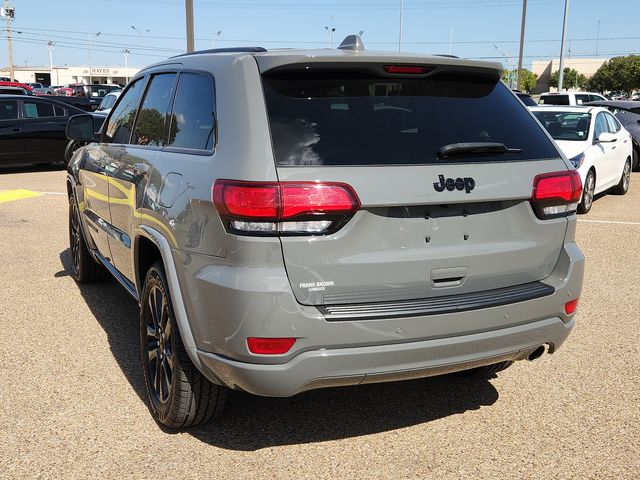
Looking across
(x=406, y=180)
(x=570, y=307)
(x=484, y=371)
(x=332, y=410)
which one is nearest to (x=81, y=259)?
(x=332, y=410)

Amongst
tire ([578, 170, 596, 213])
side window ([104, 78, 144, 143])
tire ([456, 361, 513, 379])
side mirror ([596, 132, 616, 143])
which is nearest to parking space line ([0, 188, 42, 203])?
side window ([104, 78, 144, 143])

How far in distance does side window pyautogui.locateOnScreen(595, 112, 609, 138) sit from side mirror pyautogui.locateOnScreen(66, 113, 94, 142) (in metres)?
8.74

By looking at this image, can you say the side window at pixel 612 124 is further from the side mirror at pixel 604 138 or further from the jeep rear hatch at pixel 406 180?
the jeep rear hatch at pixel 406 180

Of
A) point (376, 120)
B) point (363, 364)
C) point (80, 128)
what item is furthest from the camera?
point (80, 128)

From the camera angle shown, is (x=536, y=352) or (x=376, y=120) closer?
(x=376, y=120)

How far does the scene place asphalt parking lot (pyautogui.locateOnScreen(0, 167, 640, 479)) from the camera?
3215 millimetres

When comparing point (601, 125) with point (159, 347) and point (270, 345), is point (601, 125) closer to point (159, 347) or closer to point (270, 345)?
point (159, 347)

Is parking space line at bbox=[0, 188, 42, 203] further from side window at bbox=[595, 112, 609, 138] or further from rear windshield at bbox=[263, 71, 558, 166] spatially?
rear windshield at bbox=[263, 71, 558, 166]

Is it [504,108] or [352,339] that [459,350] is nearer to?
[352,339]

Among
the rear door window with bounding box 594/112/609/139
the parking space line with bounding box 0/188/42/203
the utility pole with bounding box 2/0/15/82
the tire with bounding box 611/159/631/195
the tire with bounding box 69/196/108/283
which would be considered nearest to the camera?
the tire with bounding box 69/196/108/283

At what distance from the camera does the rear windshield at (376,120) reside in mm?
2908

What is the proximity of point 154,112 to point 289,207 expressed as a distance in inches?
67.8

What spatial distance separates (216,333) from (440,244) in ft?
3.38

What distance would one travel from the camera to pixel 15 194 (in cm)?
1230
